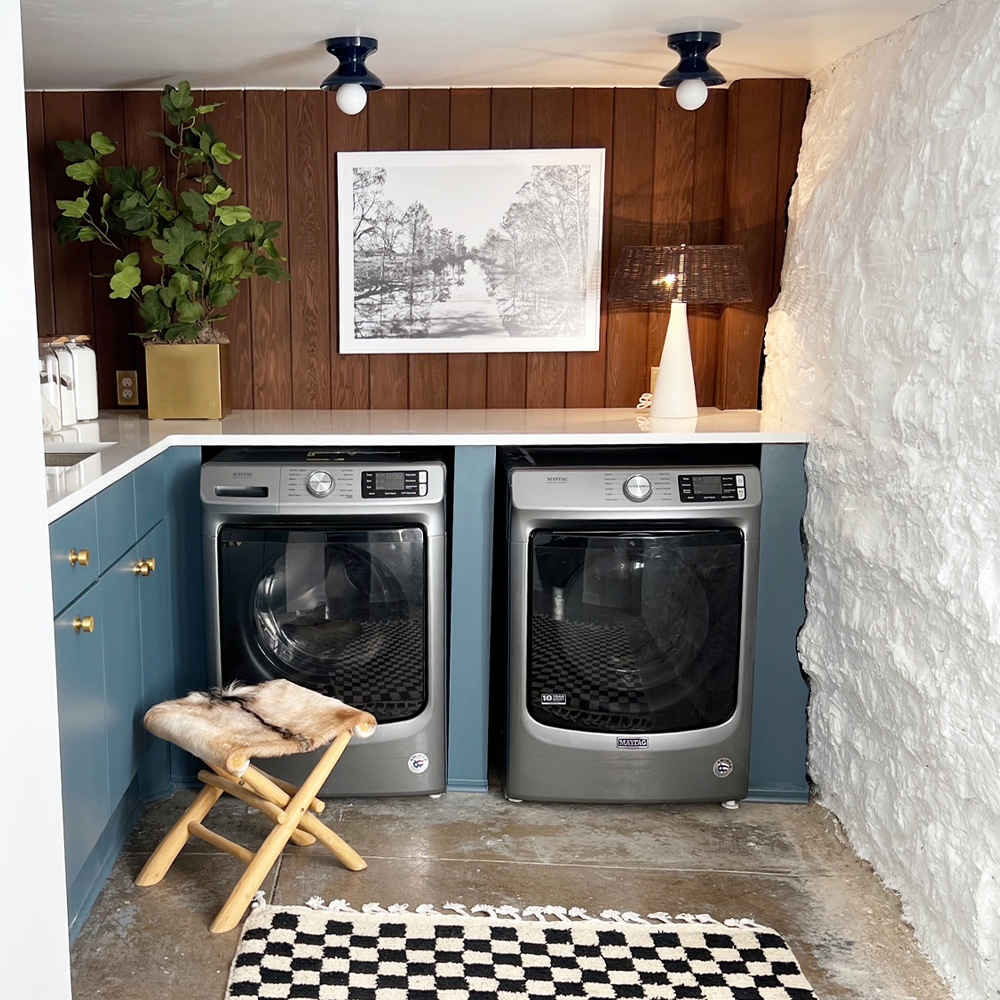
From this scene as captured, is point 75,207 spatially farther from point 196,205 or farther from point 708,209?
point 708,209

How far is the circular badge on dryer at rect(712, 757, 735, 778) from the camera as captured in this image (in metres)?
2.81

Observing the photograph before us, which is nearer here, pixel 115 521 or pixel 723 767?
pixel 115 521

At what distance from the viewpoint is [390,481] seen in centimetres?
269

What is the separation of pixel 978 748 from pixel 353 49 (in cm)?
204

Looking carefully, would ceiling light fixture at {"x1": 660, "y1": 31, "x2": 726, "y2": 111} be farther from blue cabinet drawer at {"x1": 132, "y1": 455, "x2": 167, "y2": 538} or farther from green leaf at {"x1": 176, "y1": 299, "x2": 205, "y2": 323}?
blue cabinet drawer at {"x1": 132, "y1": 455, "x2": 167, "y2": 538}

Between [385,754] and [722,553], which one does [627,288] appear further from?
[385,754]

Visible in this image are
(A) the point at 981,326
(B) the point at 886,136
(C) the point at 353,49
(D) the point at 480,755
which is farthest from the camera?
(D) the point at 480,755

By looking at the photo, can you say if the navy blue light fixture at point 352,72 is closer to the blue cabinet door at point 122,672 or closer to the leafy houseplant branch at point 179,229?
the leafy houseplant branch at point 179,229

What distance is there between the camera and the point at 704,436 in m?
2.78

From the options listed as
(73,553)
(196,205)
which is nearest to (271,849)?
(73,553)

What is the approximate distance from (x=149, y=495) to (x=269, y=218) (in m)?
1.10

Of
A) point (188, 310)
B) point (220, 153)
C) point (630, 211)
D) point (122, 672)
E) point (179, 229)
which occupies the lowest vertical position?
point (122, 672)

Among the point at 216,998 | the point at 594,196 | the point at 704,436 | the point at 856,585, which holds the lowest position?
the point at 216,998

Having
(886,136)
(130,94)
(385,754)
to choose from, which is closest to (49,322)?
(130,94)
